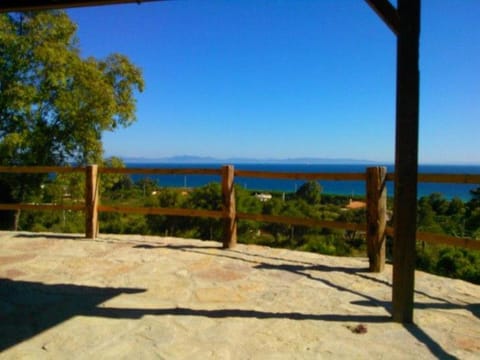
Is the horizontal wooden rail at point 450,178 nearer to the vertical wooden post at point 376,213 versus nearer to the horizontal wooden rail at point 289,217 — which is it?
the horizontal wooden rail at point 289,217

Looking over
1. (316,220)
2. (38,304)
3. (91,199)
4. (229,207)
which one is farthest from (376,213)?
(91,199)

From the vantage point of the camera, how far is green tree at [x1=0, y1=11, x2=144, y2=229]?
382 inches

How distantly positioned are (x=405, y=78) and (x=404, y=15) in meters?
0.40

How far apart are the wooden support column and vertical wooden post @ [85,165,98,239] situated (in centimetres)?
412

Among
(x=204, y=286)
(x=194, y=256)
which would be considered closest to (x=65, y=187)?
(x=194, y=256)

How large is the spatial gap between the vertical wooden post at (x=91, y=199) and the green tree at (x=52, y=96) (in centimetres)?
498

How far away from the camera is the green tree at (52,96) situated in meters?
9.70

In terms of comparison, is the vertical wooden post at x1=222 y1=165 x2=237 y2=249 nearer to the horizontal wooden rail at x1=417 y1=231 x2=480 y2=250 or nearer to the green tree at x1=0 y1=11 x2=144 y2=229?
the horizontal wooden rail at x1=417 y1=231 x2=480 y2=250

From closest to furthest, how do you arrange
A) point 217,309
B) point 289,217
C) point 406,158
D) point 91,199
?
point 406,158 → point 217,309 → point 289,217 → point 91,199

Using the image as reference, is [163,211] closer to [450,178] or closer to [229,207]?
[229,207]

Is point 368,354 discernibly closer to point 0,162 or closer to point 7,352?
point 7,352

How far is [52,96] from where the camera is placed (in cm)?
1067

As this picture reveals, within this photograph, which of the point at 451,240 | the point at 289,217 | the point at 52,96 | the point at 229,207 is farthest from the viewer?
the point at 52,96

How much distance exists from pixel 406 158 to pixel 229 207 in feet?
8.71
